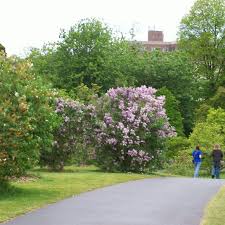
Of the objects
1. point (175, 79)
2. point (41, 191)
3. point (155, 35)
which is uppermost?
point (155, 35)

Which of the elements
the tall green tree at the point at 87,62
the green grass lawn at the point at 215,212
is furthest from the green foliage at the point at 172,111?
the green grass lawn at the point at 215,212

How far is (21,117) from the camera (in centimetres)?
1638

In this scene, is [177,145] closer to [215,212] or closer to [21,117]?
[21,117]

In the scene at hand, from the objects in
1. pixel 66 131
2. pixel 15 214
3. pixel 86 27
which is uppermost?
pixel 86 27

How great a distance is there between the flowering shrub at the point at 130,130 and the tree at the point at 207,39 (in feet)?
113

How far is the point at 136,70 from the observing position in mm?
58094

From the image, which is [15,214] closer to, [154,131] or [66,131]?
[66,131]

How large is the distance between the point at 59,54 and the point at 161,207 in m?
43.2

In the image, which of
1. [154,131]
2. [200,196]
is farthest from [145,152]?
[200,196]

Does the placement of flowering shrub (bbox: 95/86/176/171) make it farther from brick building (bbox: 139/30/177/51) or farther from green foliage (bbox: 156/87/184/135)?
brick building (bbox: 139/30/177/51)

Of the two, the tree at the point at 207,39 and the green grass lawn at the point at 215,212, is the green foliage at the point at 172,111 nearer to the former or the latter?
the tree at the point at 207,39

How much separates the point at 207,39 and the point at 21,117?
172 feet

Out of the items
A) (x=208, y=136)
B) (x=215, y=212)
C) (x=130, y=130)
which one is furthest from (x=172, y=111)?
(x=215, y=212)

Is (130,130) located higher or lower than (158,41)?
lower
